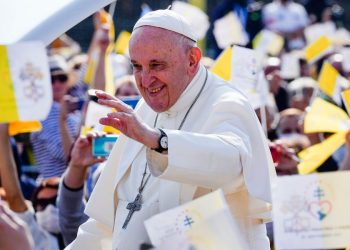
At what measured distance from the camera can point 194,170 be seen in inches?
182

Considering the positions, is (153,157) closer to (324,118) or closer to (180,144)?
Result: (180,144)

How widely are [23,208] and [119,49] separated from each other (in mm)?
4094

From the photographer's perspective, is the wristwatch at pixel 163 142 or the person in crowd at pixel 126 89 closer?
the wristwatch at pixel 163 142

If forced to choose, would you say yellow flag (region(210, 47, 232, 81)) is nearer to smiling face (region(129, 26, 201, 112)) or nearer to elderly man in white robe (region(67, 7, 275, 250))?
elderly man in white robe (region(67, 7, 275, 250))

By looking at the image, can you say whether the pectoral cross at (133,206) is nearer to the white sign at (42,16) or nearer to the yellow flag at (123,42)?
the white sign at (42,16)

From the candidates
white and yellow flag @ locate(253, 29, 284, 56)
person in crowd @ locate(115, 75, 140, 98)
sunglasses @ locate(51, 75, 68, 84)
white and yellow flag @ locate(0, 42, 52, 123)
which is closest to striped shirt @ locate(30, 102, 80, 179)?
sunglasses @ locate(51, 75, 68, 84)

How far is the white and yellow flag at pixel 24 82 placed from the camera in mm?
5035

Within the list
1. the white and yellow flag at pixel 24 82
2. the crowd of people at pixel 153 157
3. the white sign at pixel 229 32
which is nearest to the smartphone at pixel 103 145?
the crowd of people at pixel 153 157

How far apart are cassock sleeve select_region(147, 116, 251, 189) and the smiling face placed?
1.19 ft

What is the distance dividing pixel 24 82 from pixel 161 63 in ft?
2.24

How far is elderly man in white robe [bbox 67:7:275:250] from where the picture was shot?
4602mm

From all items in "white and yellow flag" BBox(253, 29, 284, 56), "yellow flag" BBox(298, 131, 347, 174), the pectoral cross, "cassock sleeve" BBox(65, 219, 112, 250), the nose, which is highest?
the nose

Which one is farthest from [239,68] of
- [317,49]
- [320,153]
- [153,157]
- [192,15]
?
[317,49]

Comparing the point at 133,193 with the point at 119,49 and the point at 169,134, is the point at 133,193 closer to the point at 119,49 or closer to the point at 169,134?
the point at 169,134
